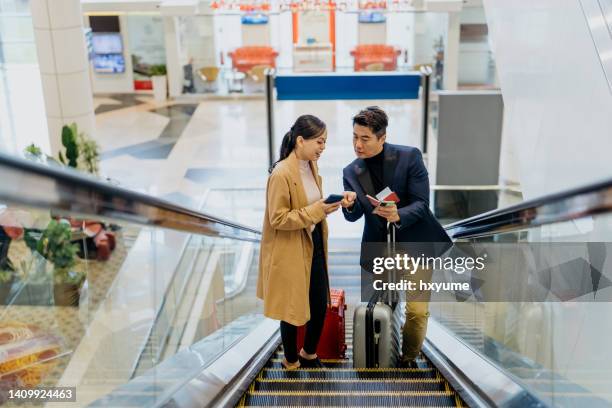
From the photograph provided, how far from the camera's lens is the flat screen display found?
71.5ft

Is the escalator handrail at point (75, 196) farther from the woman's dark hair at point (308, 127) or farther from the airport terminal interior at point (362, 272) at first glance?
the woman's dark hair at point (308, 127)

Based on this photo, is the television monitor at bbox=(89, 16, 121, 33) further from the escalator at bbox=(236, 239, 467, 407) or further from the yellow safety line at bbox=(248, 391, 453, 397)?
the yellow safety line at bbox=(248, 391, 453, 397)

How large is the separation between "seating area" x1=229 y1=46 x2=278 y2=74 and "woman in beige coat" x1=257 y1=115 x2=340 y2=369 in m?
17.8

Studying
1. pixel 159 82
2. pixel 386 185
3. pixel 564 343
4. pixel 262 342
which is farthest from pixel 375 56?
pixel 564 343

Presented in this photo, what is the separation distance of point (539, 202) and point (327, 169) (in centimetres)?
823

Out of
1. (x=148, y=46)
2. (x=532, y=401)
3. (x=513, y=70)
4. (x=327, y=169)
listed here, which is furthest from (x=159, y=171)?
(x=532, y=401)

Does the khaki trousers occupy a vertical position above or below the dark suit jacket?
below

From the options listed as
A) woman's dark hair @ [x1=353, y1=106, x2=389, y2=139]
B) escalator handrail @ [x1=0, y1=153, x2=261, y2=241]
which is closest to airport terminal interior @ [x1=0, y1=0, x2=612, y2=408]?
escalator handrail @ [x1=0, y1=153, x2=261, y2=241]

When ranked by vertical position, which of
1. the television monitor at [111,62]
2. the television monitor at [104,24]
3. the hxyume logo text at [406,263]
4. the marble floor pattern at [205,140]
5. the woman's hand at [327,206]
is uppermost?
the television monitor at [104,24]

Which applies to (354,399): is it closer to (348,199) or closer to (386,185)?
(348,199)

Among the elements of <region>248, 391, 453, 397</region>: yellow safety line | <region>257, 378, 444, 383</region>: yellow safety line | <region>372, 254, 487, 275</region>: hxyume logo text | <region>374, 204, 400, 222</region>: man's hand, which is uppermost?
<region>374, 204, 400, 222</region>: man's hand

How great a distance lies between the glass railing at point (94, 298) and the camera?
286cm

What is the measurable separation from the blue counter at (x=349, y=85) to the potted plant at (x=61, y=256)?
5.57 m

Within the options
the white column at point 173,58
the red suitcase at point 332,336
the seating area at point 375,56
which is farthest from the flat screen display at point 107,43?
the red suitcase at point 332,336
